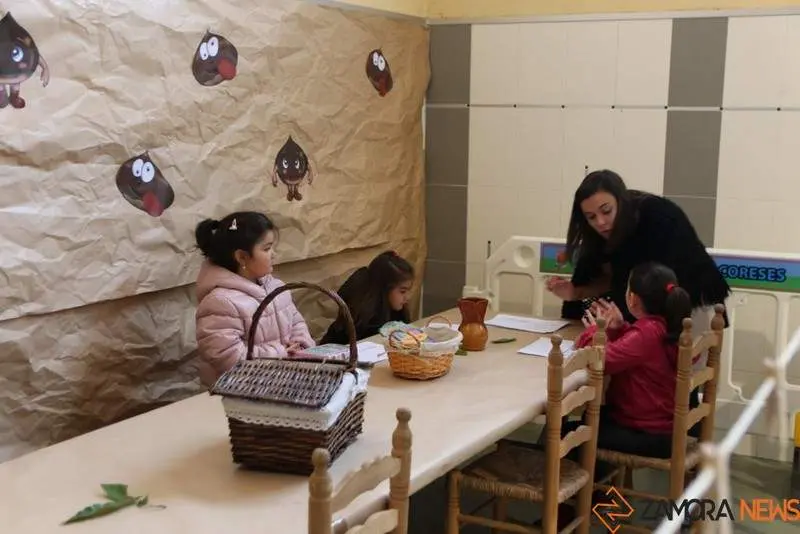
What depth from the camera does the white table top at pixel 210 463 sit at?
158cm

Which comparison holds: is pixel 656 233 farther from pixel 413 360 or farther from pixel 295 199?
pixel 295 199

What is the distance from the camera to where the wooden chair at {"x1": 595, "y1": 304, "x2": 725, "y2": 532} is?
2.51 meters

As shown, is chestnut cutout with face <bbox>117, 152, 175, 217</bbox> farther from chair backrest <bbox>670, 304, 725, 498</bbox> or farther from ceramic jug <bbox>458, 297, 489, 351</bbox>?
chair backrest <bbox>670, 304, 725, 498</bbox>

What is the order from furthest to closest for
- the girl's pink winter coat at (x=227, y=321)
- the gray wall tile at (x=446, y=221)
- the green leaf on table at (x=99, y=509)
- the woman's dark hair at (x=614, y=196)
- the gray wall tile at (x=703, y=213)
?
the gray wall tile at (x=446, y=221) → the gray wall tile at (x=703, y=213) → the woman's dark hair at (x=614, y=196) → the girl's pink winter coat at (x=227, y=321) → the green leaf on table at (x=99, y=509)

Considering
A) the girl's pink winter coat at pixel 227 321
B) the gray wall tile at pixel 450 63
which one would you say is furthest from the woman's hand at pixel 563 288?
the gray wall tile at pixel 450 63

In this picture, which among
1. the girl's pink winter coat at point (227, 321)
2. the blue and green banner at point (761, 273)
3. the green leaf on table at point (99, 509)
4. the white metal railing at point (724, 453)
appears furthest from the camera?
the blue and green banner at point (761, 273)

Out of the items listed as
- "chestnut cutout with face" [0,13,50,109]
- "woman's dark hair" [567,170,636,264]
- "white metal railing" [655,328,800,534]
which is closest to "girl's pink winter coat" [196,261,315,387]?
"chestnut cutout with face" [0,13,50,109]

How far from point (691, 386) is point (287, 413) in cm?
131

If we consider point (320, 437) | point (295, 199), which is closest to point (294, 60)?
point (295, 199)

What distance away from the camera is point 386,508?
1686 millimetres

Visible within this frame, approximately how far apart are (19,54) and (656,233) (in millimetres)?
1893

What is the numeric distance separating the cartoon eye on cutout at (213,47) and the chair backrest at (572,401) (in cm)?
137

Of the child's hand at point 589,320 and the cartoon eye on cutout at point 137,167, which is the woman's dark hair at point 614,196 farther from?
the cartoon eye on cutout at point 137,167

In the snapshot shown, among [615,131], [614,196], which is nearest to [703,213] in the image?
[615,131]
